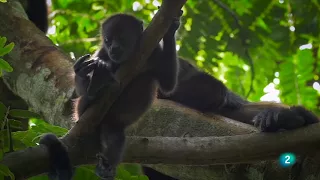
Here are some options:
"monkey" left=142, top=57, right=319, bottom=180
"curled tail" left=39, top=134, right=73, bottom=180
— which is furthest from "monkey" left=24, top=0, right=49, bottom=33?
"curled tail" left=39, top=134, right=73, bottom=180

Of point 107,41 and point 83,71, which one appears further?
point 107,41

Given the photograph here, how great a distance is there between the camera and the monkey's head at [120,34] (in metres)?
3.53

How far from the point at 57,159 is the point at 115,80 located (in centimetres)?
51

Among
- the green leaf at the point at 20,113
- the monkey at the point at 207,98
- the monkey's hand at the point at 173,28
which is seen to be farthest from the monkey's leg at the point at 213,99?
the green leaf at the point at 20,113

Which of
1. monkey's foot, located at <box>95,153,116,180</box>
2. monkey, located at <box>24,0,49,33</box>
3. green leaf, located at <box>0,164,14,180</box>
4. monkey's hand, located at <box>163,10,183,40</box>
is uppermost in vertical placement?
monkey's hand, located at <box>163,10,183,40</box>

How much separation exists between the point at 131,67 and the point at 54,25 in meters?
4.58

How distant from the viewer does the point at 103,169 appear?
9.87ft

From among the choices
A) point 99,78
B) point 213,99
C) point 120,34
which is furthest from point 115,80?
point 213,99

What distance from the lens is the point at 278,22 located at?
19.9 ft

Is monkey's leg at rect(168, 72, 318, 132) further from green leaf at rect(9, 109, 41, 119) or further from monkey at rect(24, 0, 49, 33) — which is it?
green leaf at rect(9, 109, 41, 119)

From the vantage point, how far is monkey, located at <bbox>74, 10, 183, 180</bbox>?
3039 mm

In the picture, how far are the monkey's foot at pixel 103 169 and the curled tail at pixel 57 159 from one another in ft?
0.96

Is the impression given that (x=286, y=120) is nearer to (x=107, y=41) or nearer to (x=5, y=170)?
(x=107, y=41)

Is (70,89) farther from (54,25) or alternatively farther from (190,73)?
(54,25)
